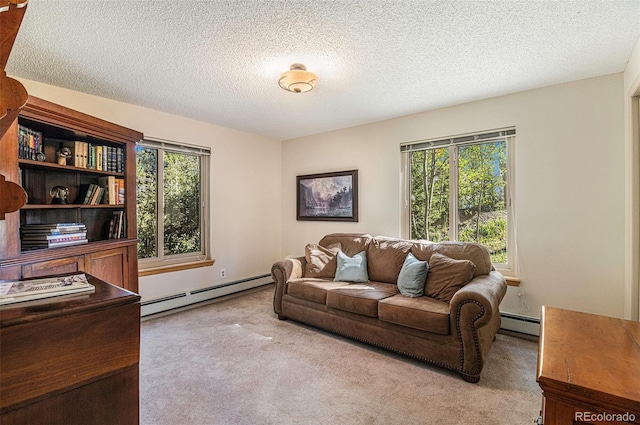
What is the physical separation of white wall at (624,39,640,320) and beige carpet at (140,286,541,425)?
2.82ft

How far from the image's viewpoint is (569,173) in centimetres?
276

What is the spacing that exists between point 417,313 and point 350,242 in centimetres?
148

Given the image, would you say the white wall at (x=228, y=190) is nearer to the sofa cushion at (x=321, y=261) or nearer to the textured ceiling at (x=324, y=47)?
the textured ceiling at (x=324, y=47)

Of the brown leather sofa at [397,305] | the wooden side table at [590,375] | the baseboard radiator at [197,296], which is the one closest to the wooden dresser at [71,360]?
the wooden side table at [590,375]

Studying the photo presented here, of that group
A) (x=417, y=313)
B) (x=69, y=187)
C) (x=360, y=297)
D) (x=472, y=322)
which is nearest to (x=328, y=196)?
(x=360, y=297)

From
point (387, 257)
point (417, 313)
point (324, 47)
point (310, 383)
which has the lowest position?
point (310, 383)

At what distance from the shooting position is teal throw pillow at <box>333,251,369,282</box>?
3311 millimetres

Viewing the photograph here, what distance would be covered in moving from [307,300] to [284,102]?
7.11ft

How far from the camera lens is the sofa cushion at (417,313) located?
2.29 metres

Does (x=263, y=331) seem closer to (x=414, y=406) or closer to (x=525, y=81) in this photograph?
(x=414, y=406)

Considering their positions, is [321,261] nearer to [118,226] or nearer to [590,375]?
[118,226]

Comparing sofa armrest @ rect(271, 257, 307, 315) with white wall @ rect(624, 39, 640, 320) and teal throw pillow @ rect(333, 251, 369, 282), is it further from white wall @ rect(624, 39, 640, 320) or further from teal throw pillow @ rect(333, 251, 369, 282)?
white wall @ rect(624, 39, 640, 320)

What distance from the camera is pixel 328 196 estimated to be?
452 centimetres

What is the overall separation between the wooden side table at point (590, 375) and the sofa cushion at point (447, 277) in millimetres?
1516
